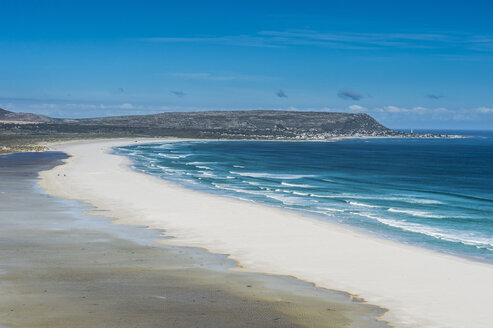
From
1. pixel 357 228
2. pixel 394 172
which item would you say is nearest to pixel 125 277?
pixel 357 228

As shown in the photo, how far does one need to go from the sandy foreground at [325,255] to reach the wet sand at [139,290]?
1.09 meters

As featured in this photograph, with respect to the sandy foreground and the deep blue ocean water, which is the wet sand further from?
the deep blue ocean water

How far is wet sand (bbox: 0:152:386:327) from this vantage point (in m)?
12.7

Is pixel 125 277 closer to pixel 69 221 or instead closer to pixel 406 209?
pixel 69 221

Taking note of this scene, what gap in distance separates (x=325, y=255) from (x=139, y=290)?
7796 millimetres

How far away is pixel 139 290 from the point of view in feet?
49.3

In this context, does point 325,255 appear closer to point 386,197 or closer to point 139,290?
Answer: point 139,290

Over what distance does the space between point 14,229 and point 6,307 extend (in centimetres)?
1168

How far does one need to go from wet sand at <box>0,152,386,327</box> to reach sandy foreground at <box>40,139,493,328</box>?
3.56ft

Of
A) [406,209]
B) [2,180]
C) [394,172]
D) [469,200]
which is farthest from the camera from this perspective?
[394,172]

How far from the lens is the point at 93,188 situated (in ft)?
134

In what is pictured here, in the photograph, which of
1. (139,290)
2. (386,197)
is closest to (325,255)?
(139,290)

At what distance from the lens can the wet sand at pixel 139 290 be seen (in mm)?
12711

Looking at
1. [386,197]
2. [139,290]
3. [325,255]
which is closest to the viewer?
[139,290]
